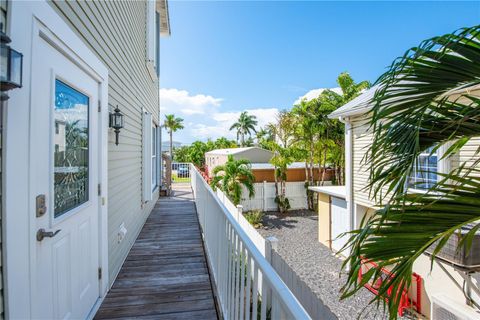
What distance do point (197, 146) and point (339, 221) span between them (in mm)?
18327

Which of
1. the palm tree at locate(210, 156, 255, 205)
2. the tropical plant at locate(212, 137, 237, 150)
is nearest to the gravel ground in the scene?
the palm tree at locate(210, 156, 255, 205)

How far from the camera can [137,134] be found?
4.32m

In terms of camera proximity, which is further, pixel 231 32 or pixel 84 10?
pixel 231 32

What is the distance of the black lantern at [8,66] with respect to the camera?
946mm

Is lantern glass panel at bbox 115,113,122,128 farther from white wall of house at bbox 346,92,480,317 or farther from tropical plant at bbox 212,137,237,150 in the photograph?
tropical plant at bbox 212,137,237,150

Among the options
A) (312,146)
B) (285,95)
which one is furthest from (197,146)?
(312,146)

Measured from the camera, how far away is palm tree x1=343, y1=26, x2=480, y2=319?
1099 millimetres

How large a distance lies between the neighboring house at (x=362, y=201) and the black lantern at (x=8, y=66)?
3.95 meters

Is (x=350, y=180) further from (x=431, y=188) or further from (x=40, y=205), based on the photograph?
(x=40, y=205)

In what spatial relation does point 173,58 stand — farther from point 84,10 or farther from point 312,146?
point 312,146

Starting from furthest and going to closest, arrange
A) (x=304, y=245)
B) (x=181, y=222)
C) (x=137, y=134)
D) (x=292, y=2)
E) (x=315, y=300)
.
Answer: (x=304, y=245) → (x=292, y=2) → (x=181, y=222) → (x=137, y=134) → (x=315, y=300)

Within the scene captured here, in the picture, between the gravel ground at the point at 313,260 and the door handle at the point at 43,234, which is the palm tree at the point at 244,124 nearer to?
the gravel ground at the point at 313,260

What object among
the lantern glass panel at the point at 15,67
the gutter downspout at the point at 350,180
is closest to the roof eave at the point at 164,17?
the gutter downspout at the point at 350,180

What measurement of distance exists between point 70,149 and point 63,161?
0.15 m
